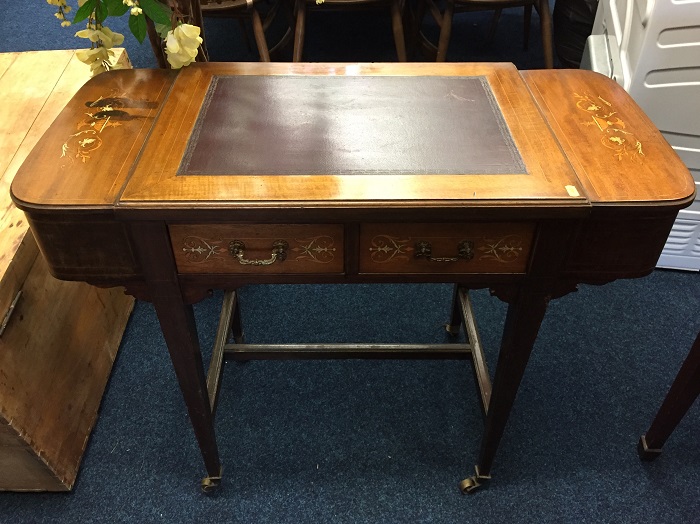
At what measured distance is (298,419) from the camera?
4.73ft

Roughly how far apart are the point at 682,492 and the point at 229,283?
3.67ft

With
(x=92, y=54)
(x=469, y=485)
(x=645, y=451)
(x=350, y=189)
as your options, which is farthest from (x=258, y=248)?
(x=645, y=451)

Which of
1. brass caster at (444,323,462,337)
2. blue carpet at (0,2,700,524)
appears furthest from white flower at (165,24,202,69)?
brass caster at (444,323,462,337)

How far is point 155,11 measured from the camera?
0.96m

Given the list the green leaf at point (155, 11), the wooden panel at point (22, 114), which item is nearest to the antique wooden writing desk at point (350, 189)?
the green leaf at point (155, 11)

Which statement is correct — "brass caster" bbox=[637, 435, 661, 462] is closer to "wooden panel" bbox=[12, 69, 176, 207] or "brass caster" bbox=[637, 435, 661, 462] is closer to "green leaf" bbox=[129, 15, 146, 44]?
"wooden panel" bbox=[12, 69, 176, 207]

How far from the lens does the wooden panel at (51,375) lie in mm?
1141

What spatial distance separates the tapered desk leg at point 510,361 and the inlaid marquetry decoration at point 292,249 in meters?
0.32

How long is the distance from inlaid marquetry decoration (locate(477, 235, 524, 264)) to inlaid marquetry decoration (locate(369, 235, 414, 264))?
11cm

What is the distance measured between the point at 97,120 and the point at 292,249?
402 mm

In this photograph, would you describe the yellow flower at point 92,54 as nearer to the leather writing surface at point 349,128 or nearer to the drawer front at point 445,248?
the leather writing surface at point 349,128

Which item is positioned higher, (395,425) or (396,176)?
(396,176)

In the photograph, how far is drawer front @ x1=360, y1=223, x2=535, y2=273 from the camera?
0.84 metres

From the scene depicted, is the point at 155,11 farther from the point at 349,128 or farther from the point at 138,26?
the point at 349,128
